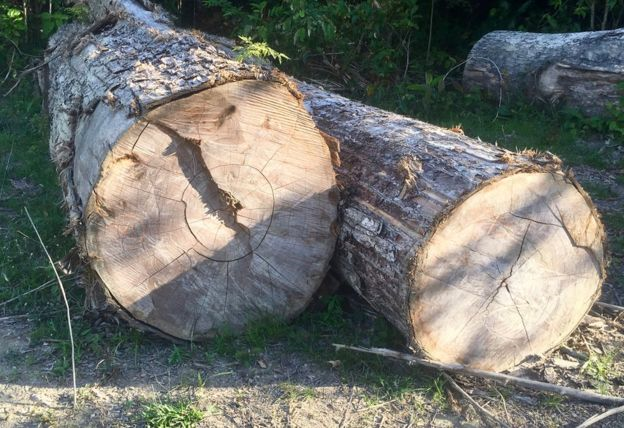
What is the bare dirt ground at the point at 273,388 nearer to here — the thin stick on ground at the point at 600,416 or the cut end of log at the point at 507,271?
the thin stick on ground at the point at 600,416

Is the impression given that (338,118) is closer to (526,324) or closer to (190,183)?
(190,183)

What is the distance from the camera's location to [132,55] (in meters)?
3.96

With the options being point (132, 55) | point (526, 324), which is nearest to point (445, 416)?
point (526, 324)

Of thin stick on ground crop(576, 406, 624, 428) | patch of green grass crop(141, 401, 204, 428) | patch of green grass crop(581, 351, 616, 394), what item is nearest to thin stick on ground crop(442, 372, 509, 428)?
thin stick on ground crop(576, 406, 624, 428)

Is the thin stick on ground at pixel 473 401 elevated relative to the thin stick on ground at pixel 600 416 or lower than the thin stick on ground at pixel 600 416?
lower

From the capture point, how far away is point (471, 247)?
3.17 meters

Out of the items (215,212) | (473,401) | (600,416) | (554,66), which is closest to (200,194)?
(215,212)

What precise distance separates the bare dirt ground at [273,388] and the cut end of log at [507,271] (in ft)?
0.56

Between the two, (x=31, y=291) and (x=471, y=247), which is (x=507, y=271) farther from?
(x=31, y=291)

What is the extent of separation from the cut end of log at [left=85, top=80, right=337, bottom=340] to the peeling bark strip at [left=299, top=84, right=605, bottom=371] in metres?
0.25

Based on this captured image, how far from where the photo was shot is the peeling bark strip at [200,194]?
3.22m

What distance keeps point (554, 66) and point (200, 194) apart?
4253 mm

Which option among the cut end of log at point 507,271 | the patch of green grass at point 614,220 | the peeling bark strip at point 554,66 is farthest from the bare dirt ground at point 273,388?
the peeling bark strip at point 554,66

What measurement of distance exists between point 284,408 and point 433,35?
572 cm
